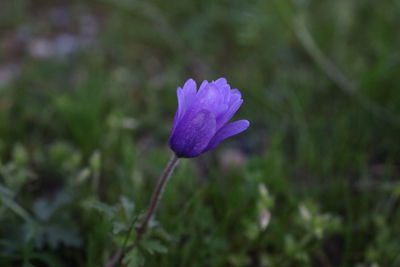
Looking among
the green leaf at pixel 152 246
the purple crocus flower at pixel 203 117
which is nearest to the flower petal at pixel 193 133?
the purple crocus flower at pixel 203 117

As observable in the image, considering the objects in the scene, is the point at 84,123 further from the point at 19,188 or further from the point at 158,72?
the point at 158,72

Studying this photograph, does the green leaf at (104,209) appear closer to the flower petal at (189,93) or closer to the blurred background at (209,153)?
the blurred background at (209,153)

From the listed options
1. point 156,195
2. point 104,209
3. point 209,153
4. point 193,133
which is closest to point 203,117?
point 193,133

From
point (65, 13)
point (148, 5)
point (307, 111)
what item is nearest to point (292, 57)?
point (307, 111)

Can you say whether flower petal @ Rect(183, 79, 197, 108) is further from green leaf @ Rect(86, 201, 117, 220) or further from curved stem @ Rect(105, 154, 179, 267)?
green leaf @ Rect(86, 201, 117, 220)

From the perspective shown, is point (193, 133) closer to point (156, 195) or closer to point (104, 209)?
point (156, 195)

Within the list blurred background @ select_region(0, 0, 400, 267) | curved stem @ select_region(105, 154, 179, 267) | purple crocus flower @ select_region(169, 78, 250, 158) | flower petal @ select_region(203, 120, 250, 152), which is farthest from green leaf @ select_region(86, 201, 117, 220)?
flower petal @ select_region(203, 120, 250, 152)
